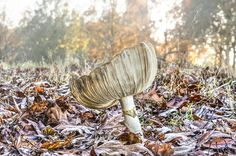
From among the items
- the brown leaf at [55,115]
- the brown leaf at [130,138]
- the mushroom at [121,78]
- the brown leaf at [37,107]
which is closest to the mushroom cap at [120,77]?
the mushroom at [121,78]

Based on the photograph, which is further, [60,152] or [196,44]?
[196,44]

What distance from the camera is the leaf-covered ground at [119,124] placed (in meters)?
2.98

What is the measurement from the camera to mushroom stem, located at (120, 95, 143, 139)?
9.88 feet

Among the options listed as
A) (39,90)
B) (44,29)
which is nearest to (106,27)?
(44,29)

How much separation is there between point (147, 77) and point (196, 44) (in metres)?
18.3

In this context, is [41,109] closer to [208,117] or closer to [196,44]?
[208,117]

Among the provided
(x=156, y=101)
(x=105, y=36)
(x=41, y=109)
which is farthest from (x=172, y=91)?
(x=105, y=36)

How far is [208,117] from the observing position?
3816 millimetres

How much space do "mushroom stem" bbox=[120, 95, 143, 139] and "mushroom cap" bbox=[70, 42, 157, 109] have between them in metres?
0.08

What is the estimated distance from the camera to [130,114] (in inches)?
120

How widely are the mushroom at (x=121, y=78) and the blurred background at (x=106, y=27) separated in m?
15.3

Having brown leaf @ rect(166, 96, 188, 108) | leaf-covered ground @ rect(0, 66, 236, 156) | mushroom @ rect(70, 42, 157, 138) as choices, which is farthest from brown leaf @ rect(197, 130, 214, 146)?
brown leaf @ rect(166, 96, 188, 108)

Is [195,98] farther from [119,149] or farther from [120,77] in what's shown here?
[120,77]

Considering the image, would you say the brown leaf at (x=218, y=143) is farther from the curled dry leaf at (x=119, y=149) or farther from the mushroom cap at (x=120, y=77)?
the mushroom cap at (x=120, y=77)
